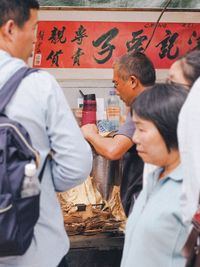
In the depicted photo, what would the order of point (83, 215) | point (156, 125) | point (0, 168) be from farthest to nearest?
point (83, 215) → point (156, 125) → point (0, 168)

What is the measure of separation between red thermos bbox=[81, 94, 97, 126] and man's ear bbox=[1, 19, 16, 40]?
5.54ft

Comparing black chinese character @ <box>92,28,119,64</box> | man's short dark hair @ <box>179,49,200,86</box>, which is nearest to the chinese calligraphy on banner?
black chinese character @ <box>92,28,119,64</box>

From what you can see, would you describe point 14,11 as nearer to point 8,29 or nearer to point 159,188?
point 8,29

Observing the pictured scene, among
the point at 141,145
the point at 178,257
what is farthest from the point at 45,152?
the point at 178,257

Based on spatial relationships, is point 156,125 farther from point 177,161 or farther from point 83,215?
point 83,215

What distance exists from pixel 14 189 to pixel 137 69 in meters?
1.45

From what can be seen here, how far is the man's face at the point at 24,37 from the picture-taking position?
1734mm

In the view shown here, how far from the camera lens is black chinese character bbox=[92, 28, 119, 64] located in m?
3.69

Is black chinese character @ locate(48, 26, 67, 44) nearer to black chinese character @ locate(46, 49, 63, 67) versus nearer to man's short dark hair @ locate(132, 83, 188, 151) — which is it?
black chinese character @ locate(46, 49, 63, 67)

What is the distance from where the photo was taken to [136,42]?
3750mm

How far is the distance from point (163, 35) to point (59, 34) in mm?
852

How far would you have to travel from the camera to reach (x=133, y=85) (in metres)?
2.78

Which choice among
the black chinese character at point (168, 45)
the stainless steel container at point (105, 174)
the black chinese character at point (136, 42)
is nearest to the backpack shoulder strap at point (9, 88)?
the stainless steel container at point (105, 174)

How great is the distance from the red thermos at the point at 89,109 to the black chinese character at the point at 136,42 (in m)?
0.58
